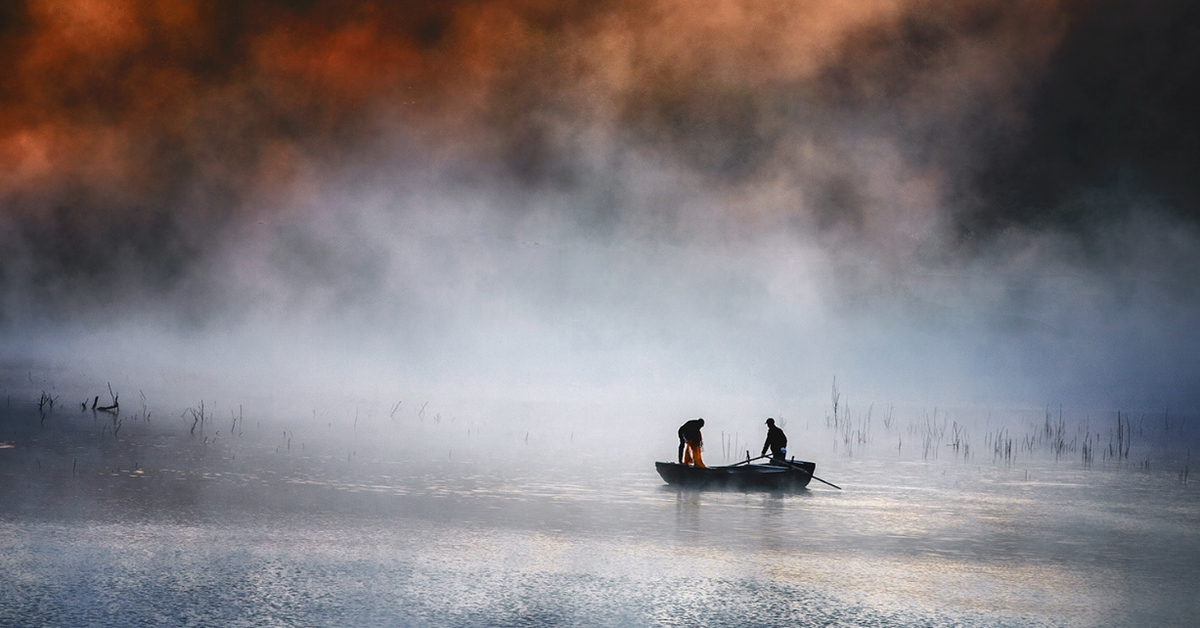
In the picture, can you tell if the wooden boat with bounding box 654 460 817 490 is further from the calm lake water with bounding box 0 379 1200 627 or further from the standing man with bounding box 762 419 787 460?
the standing man with bounding box 762 419 787 460

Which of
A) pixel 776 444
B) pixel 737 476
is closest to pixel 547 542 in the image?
pixel 737 476

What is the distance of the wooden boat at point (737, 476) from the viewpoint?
2598 cm

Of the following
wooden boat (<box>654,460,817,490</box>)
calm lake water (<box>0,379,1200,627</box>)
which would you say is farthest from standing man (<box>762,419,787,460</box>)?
calm lake water (<box>0,379,1200,627</box>)

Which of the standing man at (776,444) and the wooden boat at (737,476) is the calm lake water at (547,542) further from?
the standing man at (776,444)

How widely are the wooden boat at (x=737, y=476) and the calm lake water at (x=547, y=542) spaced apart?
0.33m

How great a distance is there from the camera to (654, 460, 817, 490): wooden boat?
85.3 feet

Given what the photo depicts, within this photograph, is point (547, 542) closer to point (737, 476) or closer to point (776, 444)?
point (737, 476)

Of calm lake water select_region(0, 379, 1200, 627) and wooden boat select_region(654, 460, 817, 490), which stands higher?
wooden boat select_region(654, 460, 817, 490)

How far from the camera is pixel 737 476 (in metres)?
26.1

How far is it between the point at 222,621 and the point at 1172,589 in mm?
13107

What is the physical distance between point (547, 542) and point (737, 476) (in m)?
9.06

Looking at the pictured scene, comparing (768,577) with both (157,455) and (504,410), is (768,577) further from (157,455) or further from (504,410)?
(504,410)

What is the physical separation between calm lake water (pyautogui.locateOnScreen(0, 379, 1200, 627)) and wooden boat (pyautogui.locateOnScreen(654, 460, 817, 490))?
0.33 m

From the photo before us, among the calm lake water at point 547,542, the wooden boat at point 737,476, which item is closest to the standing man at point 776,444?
the wooden boat at point 737,476
